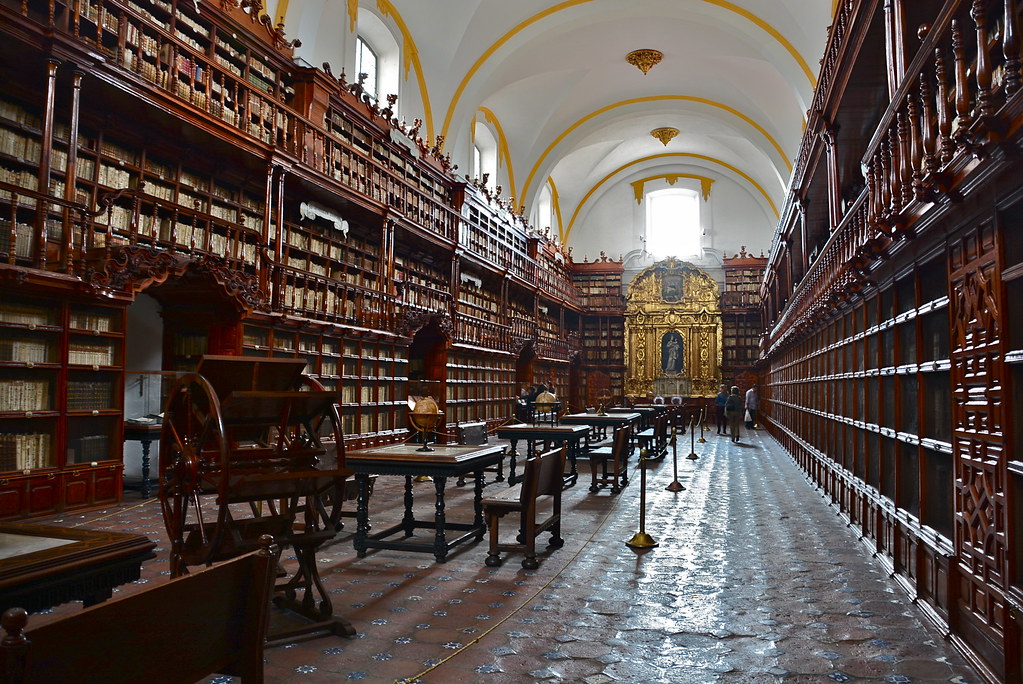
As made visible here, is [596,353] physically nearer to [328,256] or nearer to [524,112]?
[524,112]

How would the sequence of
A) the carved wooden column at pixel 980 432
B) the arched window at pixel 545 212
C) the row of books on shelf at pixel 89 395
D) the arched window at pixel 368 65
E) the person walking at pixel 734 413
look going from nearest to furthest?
the carved wooden column at pixel 980 432 → the row of books on shelf at pixel 89 395 → the arched window at pixel 368 65 → the person walking at pixel 734 413 → the arched window at pixel 545 212

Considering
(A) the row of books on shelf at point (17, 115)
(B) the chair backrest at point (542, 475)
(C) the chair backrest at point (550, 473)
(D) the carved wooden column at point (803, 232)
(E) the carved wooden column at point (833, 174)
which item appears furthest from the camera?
(D) the carved wooden column at point (803, 232)

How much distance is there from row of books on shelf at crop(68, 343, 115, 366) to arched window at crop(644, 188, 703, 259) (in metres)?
25.4

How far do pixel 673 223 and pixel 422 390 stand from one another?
774 inches

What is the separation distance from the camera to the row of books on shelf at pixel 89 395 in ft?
22.0

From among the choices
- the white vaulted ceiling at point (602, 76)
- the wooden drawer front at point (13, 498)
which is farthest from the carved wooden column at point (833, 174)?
the wooden drawer front at point (13, 498)

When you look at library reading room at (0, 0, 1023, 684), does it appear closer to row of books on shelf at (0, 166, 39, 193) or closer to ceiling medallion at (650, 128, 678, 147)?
row of books on shelf at (0, 166, 39, 193)

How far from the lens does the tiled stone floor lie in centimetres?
308

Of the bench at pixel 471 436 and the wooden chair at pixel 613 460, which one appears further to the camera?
the bench at pixel 471 436

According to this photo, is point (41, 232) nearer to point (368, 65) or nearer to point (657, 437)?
point (657, 437)

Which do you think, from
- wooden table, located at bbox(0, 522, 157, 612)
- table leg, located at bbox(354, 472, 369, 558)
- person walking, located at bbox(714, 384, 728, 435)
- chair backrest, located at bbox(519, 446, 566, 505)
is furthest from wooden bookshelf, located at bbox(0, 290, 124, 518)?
person walking, located at bbox(714, 384, 728, 435)

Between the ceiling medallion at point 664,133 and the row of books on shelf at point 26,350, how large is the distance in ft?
76.7

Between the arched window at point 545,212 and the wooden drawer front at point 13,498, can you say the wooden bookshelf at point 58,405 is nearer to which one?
the wooden drawer front at point 13,498

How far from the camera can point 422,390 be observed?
13867 millimetres
